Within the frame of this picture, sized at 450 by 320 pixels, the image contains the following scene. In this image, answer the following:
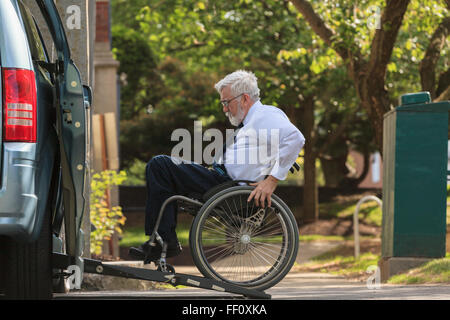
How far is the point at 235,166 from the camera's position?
16.4 feet

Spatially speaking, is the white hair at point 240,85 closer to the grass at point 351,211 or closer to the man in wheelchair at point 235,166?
the man in wheelchair at point 235,166

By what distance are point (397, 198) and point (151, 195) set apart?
163 inches

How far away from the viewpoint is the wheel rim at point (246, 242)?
189 inches

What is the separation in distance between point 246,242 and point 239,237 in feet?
0.17

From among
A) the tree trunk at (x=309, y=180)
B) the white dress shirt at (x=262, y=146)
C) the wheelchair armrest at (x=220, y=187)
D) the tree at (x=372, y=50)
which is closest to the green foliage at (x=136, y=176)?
the tree trunk at (x=309, y=180)

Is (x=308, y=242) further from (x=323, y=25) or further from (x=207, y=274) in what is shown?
(x=207, y=274)

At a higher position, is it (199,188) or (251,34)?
(251,34)

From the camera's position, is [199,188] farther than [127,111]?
No

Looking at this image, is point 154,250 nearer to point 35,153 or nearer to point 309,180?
point 35,153

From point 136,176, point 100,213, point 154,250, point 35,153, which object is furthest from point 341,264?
point 136,176

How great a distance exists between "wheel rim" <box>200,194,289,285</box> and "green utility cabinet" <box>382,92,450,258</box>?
12.3 feet
